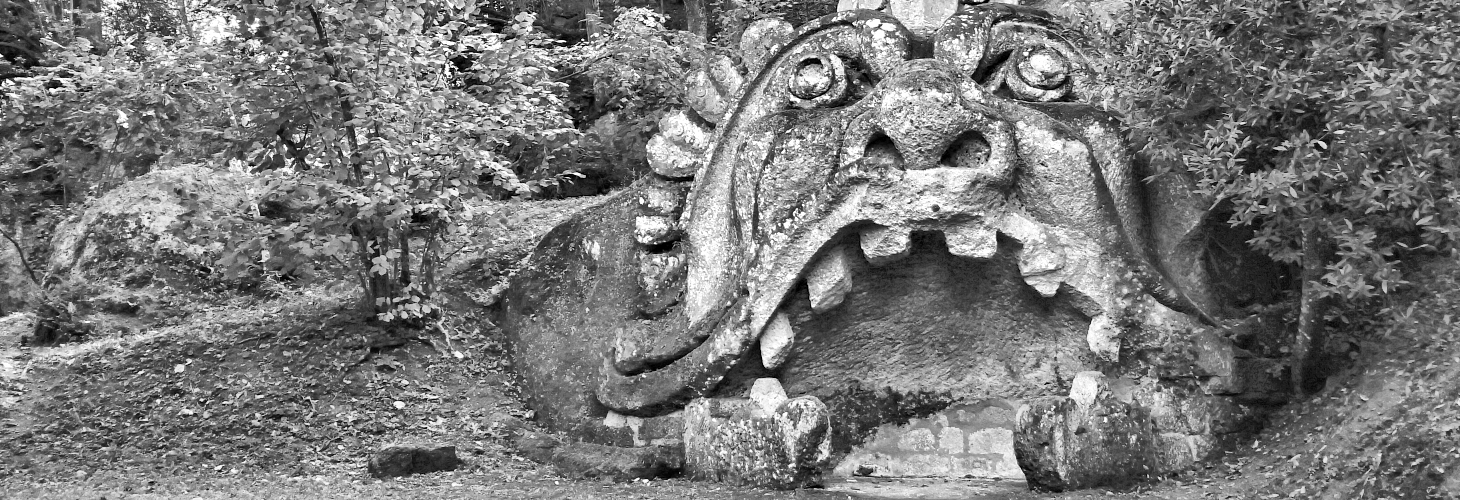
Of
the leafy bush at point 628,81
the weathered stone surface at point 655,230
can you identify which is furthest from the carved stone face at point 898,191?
the leafy bush at point 628,81

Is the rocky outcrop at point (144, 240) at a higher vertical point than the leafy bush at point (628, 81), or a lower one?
lower

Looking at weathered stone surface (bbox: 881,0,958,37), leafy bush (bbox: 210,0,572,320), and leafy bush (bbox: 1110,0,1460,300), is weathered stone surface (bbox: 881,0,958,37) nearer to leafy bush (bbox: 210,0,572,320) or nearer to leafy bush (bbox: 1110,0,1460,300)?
leafy bush (bbox: 1110,0,1460,300)

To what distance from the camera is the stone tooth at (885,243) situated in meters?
6.74

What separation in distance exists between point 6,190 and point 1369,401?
10.8 metres

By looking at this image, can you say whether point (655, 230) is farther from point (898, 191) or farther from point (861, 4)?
point (861, 4)

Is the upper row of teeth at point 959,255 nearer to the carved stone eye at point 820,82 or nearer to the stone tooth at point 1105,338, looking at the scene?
the stone tooth at point 1105,338

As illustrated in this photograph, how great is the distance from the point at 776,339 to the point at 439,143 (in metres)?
2.58

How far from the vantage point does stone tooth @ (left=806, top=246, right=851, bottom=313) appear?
6.99 meters

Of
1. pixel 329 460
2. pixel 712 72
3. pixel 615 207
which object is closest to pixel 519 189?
pixel 615 207

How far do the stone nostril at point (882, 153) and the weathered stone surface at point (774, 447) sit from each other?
1.28 metres

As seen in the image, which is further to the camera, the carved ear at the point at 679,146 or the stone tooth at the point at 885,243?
the carved ear at the point at 679,146

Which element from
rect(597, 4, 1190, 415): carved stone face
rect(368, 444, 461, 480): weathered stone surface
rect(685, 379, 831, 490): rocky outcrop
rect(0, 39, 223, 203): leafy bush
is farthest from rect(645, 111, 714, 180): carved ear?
rect(0, 39, 223, 203): leafy bush

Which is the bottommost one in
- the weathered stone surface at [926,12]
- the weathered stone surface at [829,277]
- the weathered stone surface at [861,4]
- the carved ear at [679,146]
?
the weathered stone surface at [829,277]

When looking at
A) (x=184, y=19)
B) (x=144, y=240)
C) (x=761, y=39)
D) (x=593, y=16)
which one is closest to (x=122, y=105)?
(x=144, y=240)
